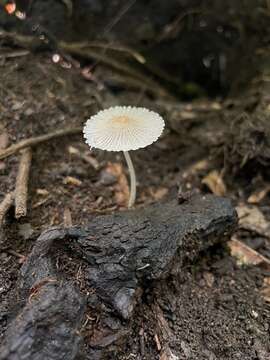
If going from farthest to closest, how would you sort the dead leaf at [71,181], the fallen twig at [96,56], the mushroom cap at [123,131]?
the fallen twig at [96,56]
the dead leaf at [71,181]
the mushroom cap at [123,131]

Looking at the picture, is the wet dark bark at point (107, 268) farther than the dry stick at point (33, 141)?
No

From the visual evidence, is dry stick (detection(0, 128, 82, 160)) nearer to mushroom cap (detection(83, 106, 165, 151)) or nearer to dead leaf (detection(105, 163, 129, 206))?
dead leaf (detection(105, 163, 129, 206))

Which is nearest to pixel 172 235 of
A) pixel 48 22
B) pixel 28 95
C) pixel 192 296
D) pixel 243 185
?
pixel 192 296

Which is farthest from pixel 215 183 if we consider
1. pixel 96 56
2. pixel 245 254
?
pixel 96 56

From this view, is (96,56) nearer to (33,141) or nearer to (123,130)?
(33,141)

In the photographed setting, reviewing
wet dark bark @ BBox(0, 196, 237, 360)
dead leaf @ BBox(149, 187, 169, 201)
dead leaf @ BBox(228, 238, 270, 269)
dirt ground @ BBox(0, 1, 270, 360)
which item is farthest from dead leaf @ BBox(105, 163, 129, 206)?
dead leaf @ BBox(228, 238, 270, 269)

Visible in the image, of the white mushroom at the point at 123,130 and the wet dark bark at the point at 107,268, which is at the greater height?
the white mushroom at the point at 123,130

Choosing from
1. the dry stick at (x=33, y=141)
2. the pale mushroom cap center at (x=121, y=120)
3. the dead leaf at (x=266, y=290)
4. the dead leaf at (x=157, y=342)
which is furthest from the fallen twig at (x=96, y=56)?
the dead leaf at (x=157, y=342)

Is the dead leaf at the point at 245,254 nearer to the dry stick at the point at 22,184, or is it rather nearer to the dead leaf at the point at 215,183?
the dead leaf at the point at 215,183
